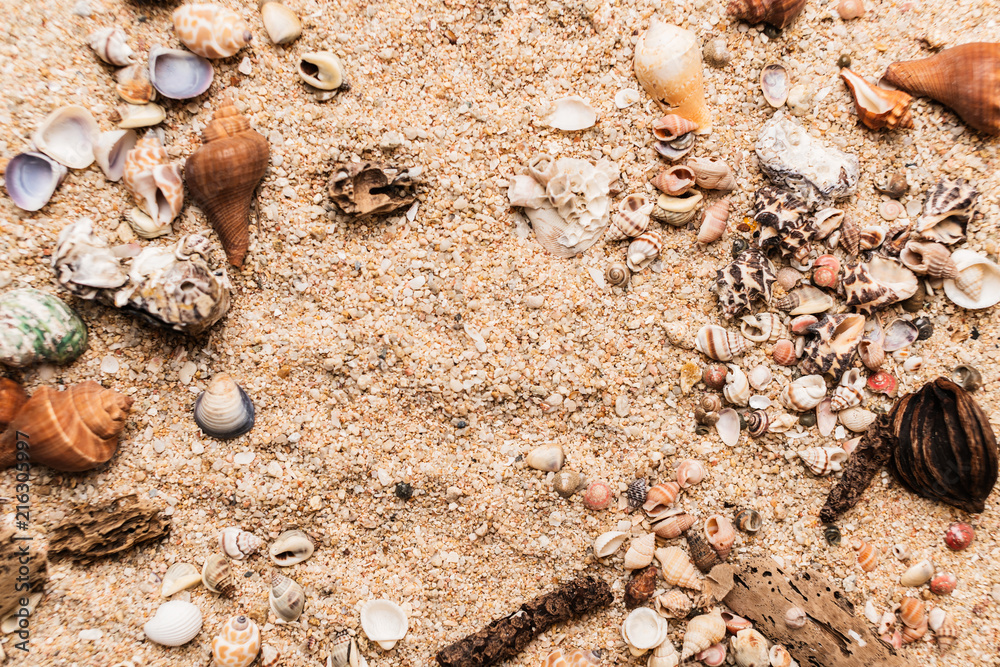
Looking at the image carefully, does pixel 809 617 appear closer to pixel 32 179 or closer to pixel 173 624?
pixel 173 624

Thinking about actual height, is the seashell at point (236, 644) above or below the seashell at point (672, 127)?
below

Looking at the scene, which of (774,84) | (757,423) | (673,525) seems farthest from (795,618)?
(774,84)

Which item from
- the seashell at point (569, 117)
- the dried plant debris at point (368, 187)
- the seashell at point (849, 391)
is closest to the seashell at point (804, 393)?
the seashell at point (849, 391)

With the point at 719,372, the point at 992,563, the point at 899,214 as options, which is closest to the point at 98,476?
the point at 719,372

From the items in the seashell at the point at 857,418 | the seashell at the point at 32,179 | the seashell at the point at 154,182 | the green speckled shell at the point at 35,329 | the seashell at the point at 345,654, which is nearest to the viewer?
the green speckled shell at the point at 35,329

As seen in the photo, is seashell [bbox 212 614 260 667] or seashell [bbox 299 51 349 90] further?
seashell [bbox 299 51 349 90]

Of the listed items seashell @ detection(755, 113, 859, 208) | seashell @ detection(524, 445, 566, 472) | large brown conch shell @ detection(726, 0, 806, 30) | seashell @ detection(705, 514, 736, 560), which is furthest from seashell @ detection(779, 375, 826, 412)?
large brown conch shell @ detection(726, 0, 806, 30)

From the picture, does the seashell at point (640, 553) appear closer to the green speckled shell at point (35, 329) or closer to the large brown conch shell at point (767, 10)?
the large brown conch shell at point (767, 10)

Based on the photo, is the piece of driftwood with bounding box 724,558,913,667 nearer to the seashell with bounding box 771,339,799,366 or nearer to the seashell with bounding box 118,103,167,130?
the seashell with bounding box 771,339,799,366
